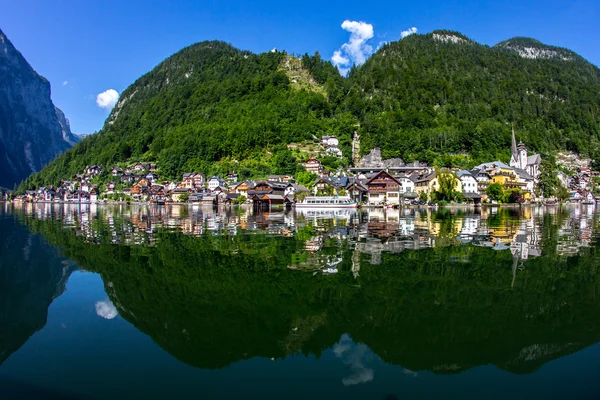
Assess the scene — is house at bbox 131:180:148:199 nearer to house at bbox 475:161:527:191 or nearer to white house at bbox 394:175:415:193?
white house at bbox 394:175:415:193

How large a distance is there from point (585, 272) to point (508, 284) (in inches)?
126

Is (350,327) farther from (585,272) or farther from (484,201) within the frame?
(484,201)

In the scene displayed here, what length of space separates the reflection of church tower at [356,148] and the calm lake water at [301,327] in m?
86.0

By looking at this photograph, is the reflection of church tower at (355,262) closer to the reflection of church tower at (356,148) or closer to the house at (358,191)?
the house at (358,191)

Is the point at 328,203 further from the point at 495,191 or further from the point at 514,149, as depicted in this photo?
the point at 514,149

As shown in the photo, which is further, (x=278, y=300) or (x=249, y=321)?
(x=278, y=300)

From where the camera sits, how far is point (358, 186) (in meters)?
65.9

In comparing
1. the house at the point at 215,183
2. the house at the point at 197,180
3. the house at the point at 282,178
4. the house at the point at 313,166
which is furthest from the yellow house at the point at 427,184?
the house at the point at 197,180

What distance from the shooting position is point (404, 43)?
165875 mm

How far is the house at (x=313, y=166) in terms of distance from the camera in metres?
85.2

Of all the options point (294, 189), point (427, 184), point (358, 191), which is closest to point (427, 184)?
point (427, 184)

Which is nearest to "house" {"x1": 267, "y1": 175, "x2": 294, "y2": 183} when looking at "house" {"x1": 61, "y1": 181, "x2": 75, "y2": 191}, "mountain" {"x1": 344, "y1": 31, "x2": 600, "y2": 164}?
"mountain" {"x1": 344, "y1": 31, "x2": 600, "y2": 164}

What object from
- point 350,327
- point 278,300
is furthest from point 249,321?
point 350,327

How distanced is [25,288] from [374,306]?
823 cm
